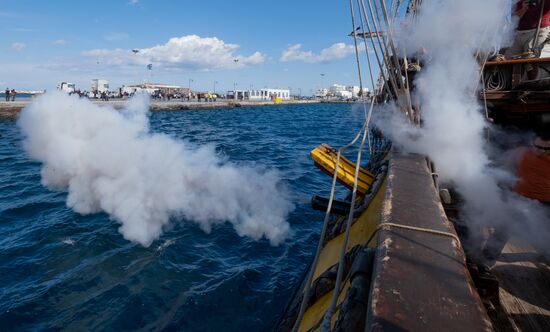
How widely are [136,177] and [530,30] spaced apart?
10414 millimetres

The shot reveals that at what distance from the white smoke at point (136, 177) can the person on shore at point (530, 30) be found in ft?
22.9

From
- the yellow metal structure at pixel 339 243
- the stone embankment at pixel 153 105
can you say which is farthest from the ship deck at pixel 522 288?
the stone embankment at pixel 153 105

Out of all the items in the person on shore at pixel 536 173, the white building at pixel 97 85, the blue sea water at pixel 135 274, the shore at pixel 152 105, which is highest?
the white building at pixel 97 85

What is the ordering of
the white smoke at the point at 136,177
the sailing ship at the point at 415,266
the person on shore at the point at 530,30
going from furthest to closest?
the white smoke at the point at 136,177, the person on shore at the point at 530,30, the sailing ship at the point at 415,266

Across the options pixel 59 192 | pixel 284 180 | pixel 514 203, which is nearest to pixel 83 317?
pixel 514 203

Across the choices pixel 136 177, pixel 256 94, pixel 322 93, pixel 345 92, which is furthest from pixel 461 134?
pixel 322 93

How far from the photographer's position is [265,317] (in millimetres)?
5582

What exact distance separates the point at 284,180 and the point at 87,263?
767 centimetres

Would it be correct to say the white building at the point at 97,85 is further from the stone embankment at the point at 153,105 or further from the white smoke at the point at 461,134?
the white smoke at the point at 461,134

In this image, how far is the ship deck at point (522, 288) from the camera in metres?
2.92

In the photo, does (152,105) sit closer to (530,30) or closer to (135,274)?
(135,274)

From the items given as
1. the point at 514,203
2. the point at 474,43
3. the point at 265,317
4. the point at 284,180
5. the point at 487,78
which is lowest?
the point at 265,317

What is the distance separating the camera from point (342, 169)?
5508mm

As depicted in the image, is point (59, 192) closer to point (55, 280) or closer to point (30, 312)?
point (55, 280)
